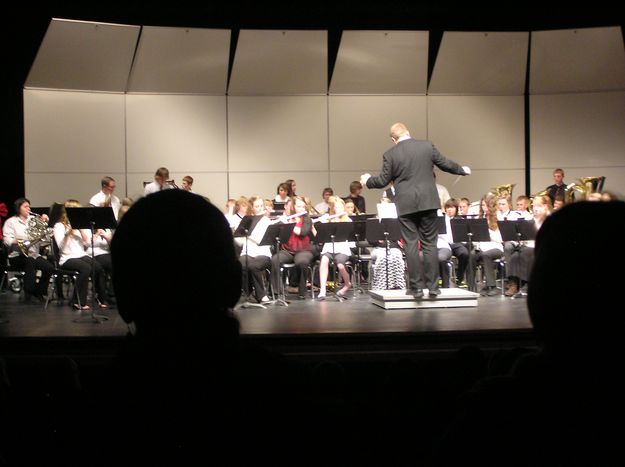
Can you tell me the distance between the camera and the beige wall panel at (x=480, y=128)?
1273 centimetres

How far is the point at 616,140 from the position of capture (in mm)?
12656

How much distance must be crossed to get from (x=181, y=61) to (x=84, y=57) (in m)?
1.55

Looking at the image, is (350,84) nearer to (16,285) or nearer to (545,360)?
(16,285)

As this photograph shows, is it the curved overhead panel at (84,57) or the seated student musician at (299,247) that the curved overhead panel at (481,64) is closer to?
the seated student musician at (299,247)

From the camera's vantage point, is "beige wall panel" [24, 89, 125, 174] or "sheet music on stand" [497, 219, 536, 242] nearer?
"sheet music on stand" [497, 219, 536, 242]

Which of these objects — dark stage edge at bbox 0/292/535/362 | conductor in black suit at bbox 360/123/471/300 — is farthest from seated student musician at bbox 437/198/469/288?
dark stage edge at bbox 0/292/535/362

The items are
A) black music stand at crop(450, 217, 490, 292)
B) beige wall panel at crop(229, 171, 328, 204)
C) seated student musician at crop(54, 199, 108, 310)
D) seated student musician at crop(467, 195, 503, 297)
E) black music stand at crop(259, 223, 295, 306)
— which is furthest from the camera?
beige wall panel at crop(229, 171, 328, 204)

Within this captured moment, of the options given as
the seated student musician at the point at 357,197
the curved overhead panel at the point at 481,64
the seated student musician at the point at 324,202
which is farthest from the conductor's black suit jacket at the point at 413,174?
the curved overhead panel at the point at 481,64

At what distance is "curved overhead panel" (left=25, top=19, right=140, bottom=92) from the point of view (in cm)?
1112

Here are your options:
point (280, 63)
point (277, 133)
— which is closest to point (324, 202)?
point (277, 133)

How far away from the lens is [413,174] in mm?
6711

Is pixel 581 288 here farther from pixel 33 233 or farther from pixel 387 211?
pixel 33 233

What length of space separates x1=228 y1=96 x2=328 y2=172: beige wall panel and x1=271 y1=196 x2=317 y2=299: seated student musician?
386cm

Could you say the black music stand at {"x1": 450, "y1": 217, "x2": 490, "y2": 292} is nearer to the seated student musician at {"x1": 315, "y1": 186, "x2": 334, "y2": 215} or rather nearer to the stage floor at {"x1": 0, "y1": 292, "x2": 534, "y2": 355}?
the stage floor at {"x1": 0, "y1": 292, "x2": 534, "y2": 355}
